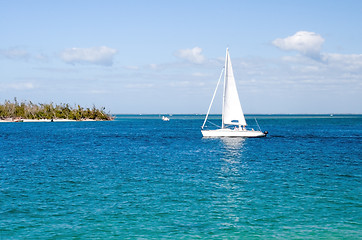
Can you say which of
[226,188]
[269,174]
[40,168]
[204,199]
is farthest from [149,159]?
[204,199]

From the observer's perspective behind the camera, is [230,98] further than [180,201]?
Yes

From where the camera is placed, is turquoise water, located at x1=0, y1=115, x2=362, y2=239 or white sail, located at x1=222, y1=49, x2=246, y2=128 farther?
white sail, located at x1=222, y1=49, x2=246, y2=128

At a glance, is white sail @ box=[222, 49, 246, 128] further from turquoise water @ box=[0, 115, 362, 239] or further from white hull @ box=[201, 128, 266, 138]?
turquoise water @ box=[0, 115, 362, 239]

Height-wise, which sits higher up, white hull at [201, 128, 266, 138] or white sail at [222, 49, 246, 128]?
white sail at [222, 49, 246, 128]

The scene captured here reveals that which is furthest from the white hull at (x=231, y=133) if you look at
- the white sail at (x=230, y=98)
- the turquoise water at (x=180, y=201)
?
the turquoise water at (x=180, y=201)

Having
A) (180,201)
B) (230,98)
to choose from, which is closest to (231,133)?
(230,98)

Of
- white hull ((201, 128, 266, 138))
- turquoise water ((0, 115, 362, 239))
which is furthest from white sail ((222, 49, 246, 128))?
turquoise water ((0, 115, 362, 239))

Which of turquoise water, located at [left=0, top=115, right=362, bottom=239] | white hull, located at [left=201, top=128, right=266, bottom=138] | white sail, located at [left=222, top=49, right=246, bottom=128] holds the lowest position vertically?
turquoise water, located at [left=0, top=115, right=362, bottom=239]

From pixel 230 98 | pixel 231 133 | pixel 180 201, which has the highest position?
pixel 230 98

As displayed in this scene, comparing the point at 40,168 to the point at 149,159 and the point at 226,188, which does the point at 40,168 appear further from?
the point at 226,188

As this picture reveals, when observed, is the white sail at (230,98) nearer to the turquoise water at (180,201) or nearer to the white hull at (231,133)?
the white hull at (231,133)

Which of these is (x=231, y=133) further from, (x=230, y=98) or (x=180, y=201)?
(x=180, y=201)

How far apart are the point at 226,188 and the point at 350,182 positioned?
1202 centimetres

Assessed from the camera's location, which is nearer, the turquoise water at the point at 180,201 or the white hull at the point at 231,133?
the turquoise water at the point at 180,201
